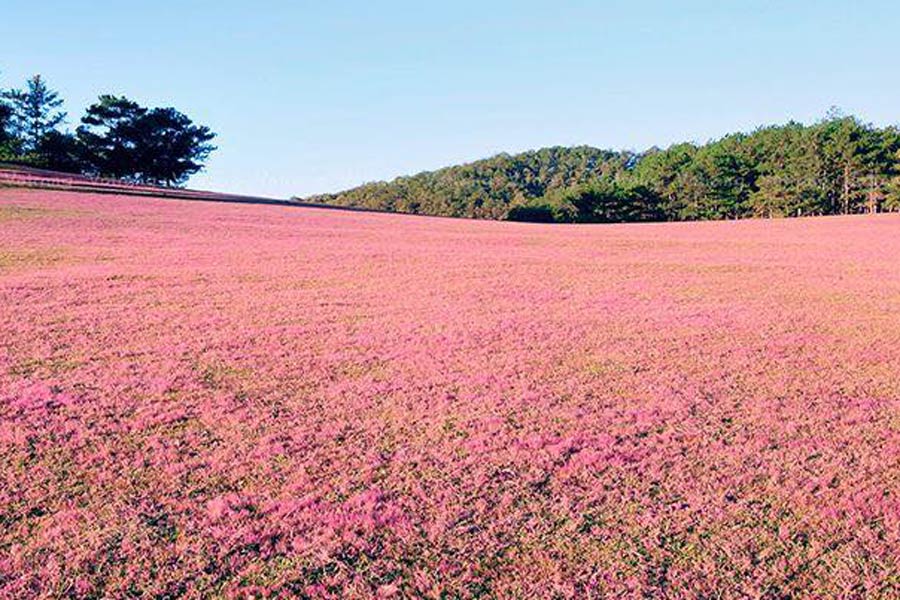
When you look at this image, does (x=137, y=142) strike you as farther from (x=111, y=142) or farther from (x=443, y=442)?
(x=443, y=442)

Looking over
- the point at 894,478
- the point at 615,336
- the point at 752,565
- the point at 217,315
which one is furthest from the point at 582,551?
the point at 217,315

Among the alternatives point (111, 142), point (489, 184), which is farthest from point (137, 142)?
point (489, 184)

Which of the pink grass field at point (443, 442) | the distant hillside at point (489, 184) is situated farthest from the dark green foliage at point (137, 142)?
the pink grass field at point (443, 442)

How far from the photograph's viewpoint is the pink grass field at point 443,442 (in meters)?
5.65

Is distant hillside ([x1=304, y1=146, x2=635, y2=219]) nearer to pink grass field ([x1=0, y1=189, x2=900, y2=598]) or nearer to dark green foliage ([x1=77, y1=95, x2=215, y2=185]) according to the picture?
dark green foliage ([x1=77, y1=95, x2=215, y2=185])

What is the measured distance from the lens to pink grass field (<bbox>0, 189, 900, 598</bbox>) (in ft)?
18.5

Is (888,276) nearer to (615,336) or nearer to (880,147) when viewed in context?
(615,336)

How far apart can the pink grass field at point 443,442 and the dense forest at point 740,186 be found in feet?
254

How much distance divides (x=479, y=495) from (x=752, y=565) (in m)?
2.56

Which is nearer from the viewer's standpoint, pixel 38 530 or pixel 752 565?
pixel 752 565

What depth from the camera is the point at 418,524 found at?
251 inches

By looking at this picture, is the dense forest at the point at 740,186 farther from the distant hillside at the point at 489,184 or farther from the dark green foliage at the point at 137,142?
the dark green foliage at the point at 137,142

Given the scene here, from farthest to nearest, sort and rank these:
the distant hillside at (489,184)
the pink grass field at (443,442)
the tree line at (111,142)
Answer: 1. the distant hillside at (489,184)
2. the tree line at (111,142)
3. the pink grass field at (443,442)

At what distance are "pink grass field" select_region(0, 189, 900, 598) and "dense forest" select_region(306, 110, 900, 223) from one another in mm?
77330
